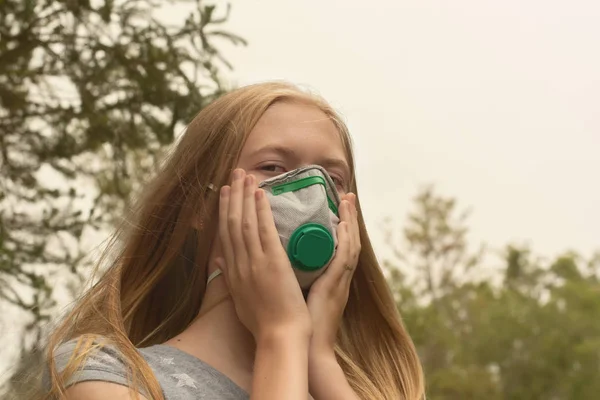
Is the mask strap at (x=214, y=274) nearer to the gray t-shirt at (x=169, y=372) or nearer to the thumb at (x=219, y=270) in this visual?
the thumb at (x=219, y=270)

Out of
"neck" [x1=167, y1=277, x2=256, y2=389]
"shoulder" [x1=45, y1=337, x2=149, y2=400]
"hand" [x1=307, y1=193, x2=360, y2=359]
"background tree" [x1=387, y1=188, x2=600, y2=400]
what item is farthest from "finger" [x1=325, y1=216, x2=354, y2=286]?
"background tree" [x1=387, y1=188, x2=600, y2=400]

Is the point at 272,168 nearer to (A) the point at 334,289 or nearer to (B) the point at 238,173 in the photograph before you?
(B) the point at 238,173

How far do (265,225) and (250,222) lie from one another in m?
0.05

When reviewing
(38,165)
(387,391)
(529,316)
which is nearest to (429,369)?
(529,316)

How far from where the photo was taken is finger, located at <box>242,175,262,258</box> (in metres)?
2.51

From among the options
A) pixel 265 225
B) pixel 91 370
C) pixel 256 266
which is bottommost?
pixel 91 370

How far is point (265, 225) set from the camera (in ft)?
8.31

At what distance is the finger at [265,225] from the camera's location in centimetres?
251

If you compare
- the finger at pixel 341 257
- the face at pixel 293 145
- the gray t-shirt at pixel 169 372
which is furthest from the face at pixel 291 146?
the gray t-shirt at pixel 169 372

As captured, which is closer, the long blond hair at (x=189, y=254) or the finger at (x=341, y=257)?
the finger at (x=341, y=257)

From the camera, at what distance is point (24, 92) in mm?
5336

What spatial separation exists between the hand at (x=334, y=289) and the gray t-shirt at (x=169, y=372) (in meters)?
0.29

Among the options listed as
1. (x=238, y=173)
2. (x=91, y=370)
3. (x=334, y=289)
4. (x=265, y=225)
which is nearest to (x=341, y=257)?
(x=334, y=289)

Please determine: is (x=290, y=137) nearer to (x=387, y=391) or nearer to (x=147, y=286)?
(x=147, y=286)
